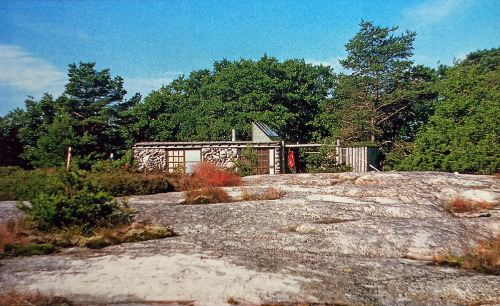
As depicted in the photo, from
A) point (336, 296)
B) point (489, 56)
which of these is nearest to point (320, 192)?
point (336, 296)

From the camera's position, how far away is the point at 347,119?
25.6 meters

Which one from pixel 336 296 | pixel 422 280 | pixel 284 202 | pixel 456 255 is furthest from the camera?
pixel 284 202

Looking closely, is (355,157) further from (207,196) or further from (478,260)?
(478,260)

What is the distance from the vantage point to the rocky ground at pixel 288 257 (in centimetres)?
394

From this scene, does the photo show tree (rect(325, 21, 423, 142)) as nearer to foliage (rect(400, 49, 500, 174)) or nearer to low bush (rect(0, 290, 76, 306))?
foliage (rect(400, 49, 500, 174))

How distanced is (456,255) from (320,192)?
4.71 metres

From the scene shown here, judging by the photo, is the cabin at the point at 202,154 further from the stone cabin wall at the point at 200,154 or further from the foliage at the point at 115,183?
Answer: the foliage at the point at 115,183

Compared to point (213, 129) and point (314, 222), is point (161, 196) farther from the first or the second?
point (213, 129)

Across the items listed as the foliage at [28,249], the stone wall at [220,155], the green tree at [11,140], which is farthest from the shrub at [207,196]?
the green tree at [11,140]

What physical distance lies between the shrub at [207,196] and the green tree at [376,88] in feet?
55.2

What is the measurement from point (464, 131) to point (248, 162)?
12437 mm

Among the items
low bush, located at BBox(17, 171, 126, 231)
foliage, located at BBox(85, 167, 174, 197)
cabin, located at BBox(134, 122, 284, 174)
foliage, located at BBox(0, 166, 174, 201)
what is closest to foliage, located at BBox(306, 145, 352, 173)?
cabin, located at BBox(134, 122, 284, 174)

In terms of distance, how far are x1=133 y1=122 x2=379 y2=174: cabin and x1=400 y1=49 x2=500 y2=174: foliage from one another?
11.9 ft

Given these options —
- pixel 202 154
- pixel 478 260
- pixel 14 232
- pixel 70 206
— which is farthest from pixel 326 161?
pixel 14 232
